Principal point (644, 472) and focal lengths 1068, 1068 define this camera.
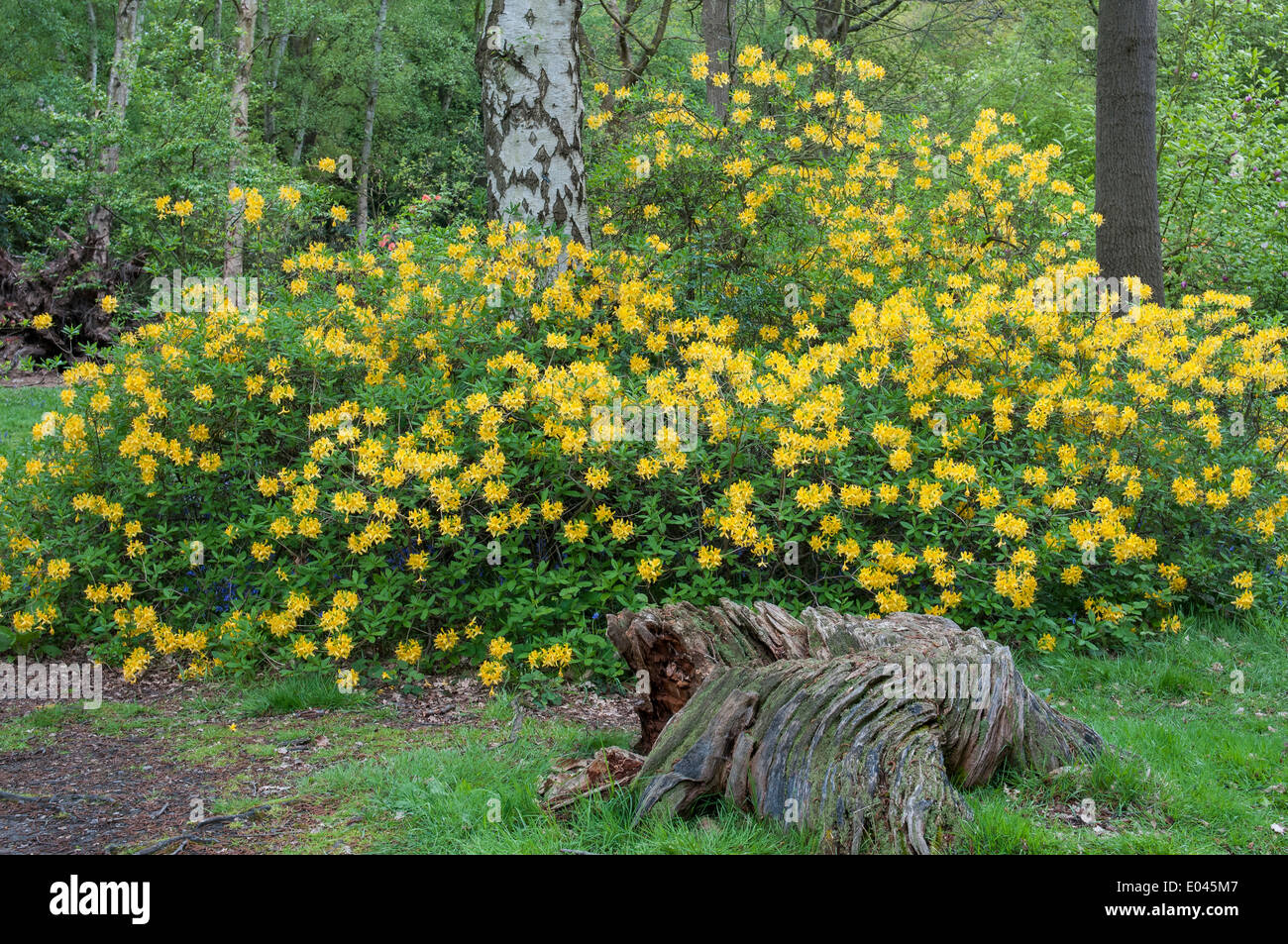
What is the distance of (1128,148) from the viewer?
8.07 metres

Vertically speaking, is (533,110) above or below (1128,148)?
below

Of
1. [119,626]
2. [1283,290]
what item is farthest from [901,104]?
[119,626]

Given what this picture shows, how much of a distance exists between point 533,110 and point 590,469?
284cm

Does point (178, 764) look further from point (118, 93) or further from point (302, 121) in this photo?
point (302, 121)

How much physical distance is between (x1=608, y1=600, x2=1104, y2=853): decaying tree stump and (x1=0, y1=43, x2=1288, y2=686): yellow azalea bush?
0.90 meters

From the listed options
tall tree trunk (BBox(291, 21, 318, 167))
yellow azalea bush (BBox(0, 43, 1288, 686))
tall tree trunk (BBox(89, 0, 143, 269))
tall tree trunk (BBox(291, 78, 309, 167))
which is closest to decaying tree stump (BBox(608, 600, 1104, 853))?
yellow azalea bush (BBox(0, 43, 1288, 686))

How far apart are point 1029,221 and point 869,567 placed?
3455mm

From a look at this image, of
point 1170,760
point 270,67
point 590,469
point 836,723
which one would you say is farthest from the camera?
point 270,67

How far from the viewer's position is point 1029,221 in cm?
707

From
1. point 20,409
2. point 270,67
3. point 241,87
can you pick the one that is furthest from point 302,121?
point 20,409

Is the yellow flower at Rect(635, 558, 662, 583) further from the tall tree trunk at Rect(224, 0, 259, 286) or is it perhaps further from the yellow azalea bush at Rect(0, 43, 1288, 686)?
the tall tree trunk at Rect(224, 0, 259, 286)

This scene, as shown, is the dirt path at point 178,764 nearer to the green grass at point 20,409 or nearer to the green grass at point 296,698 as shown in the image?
the green grass at point 296,698

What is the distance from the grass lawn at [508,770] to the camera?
3062mm

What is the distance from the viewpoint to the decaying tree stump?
2.96m
